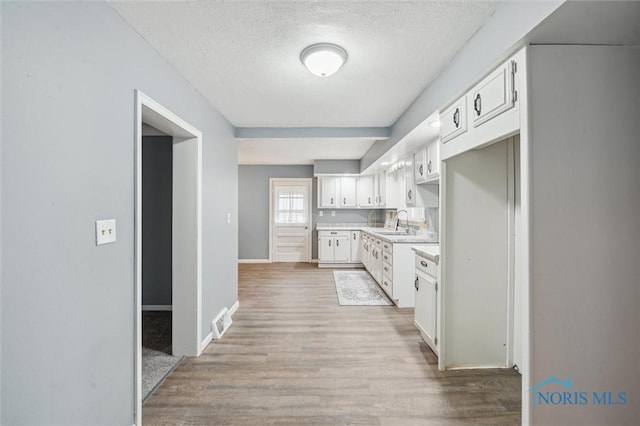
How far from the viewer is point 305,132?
141 inches

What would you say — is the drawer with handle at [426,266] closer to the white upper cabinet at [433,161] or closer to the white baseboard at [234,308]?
the white upper cabinet at [433,161]

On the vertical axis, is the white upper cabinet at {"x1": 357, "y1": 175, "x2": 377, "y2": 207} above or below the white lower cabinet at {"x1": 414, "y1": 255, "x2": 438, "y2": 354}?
above

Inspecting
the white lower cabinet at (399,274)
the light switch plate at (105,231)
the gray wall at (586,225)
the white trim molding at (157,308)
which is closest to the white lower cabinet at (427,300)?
the white lower cabinet at (399,274)

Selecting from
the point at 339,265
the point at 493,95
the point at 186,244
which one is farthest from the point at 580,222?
the point at 339,265

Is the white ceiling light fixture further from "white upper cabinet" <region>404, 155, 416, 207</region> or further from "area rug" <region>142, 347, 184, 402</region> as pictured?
"area rug" <region>142, 347, 184, 402</region>

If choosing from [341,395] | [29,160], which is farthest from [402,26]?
[341,395]

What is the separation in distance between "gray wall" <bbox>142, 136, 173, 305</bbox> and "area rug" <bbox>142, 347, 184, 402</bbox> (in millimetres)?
1330

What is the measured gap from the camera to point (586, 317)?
128cm

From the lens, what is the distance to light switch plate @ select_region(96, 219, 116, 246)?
132 centimetres

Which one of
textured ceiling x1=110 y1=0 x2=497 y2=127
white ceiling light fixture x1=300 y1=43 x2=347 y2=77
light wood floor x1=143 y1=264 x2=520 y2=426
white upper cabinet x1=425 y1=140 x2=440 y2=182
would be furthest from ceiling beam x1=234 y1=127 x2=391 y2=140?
light wood floor x1=143 y1=264 x2=520 y2=426

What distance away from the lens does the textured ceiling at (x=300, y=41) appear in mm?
1440

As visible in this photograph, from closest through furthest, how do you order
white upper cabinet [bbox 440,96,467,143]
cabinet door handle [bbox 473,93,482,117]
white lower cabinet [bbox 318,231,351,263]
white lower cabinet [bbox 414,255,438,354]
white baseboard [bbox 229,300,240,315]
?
cabinet door handle [bbox 473,93,482,117] < white upper cabinet [bbox 440,96,467,143] < white lower cabinet [bbox 414,255,438,354] < white baseboard [bbox 229,300,240,315] < white lower cabinet [bbox 318,231,351,263]

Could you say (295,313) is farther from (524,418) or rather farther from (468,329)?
(524,418)

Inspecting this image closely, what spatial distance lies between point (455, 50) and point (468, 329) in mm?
2051
